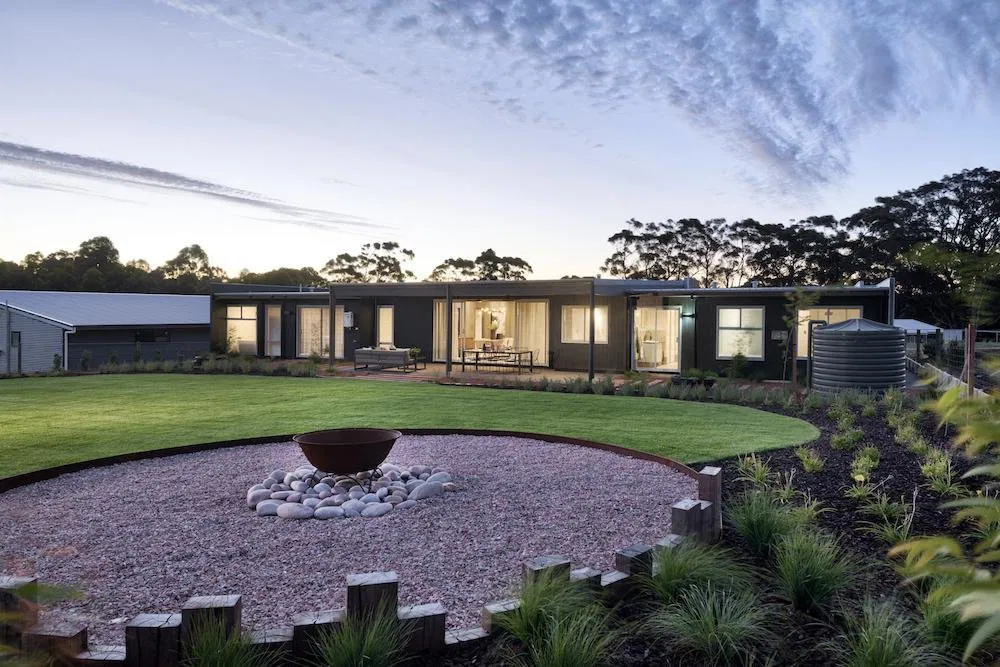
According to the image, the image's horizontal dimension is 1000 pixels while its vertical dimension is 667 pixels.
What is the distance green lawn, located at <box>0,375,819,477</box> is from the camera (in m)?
7.69

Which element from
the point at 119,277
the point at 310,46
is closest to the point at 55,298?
the point at 119,277

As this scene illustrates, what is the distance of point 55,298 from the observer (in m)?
26.8

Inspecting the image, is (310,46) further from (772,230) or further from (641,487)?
(772,230)

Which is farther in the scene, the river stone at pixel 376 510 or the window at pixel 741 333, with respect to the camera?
the window at pixel 741 333

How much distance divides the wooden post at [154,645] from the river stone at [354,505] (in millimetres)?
2485

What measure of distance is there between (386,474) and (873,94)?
42.8 ft

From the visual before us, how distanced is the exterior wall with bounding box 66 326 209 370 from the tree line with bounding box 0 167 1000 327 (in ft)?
60.6

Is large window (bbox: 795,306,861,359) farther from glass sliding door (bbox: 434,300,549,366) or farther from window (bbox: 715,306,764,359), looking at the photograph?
glass sliding door (bbox: 434,300,549,366)

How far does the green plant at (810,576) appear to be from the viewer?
3092 millimetres

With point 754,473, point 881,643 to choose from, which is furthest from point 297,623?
point 754,473

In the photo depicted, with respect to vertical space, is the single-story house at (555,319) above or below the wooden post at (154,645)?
above


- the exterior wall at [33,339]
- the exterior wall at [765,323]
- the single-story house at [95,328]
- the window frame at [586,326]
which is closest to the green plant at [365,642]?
the exterior wall at [765,323]

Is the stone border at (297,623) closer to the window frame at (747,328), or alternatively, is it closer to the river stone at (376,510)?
the river stone at (376,510)

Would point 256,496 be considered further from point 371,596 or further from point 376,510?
point 371,596
